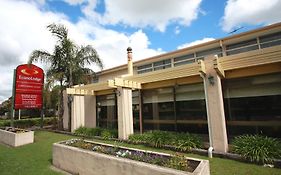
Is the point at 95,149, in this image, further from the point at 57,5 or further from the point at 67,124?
the point at 67,124

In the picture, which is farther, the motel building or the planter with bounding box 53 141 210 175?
the motel building

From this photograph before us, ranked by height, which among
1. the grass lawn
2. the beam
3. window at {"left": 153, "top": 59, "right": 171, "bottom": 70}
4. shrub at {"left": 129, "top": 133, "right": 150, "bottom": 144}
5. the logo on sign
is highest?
window at {"left": 153, "top": 59, "right": 171, "bottom": 70}

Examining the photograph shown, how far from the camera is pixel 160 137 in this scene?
29.6 feet

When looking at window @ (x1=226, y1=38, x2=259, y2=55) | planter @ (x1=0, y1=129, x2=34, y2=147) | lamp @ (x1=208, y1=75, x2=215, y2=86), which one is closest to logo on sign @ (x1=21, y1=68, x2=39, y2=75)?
planter @ (x1=0, y1=129, x2=34, y2=147)

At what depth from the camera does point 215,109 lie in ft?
25.3

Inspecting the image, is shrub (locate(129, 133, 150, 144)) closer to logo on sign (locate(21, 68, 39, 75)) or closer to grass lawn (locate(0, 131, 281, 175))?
grass lawn (locate(0, 131, 281, 175))

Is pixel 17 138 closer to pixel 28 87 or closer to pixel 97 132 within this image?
pixel 28 87

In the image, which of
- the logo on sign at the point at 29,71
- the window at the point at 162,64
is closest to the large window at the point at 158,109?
the window at the point at 162,64

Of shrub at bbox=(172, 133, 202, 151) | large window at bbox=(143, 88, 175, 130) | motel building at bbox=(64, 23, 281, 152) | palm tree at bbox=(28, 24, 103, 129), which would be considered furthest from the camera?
palm tree at bbox=(28, 24, 103, 129)

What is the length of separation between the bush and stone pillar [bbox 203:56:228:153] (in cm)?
70

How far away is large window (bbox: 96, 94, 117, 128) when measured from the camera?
13156 millimetres

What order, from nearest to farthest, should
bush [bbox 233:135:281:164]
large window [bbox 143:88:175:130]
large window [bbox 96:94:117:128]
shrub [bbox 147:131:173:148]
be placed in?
bush [bbox 233:135:281:164] < shrub [bbox 147:131:173:148] < large window [bbox 143:88:175:130] < large window [bbox 96:94:117:128]

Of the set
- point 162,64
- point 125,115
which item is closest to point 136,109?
point 125,115

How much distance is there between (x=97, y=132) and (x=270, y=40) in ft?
39.3
